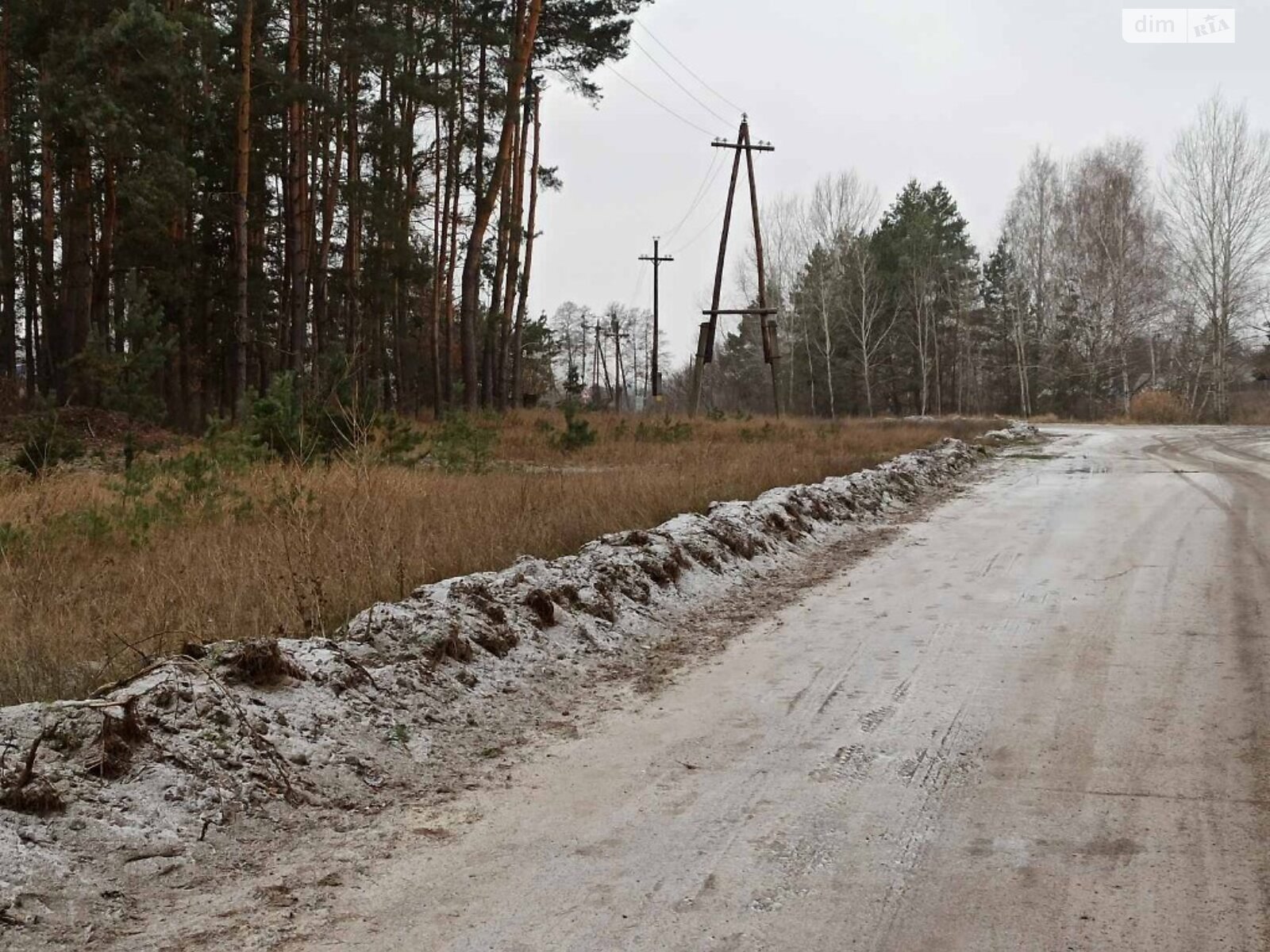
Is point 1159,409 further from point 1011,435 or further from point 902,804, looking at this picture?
point 902,804

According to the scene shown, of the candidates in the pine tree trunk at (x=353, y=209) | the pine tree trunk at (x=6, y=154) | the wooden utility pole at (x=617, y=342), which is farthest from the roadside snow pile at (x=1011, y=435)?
the wooden utility pole at (x=617, y=342)

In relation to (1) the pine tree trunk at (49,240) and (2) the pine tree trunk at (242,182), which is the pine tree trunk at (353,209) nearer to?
(2) the pine tree trunk at (242,182)

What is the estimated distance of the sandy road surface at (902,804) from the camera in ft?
8.10

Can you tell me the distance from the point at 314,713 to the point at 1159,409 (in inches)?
1552

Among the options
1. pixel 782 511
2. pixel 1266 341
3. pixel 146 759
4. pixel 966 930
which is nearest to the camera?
pixel 966 930

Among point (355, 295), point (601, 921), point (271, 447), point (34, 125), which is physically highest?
point (34, 125)

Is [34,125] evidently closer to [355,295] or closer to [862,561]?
[355,295]

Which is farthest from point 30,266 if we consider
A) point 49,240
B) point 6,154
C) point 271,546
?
point 271,546

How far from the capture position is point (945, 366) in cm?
6350

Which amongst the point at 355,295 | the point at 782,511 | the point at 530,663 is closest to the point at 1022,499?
the point at 782,511

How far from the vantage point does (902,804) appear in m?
3.17

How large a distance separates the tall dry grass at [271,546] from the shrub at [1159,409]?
98.3 ft

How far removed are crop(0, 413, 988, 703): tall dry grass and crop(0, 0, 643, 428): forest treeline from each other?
2.68 m

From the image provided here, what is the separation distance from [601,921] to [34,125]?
2741 centimetres
